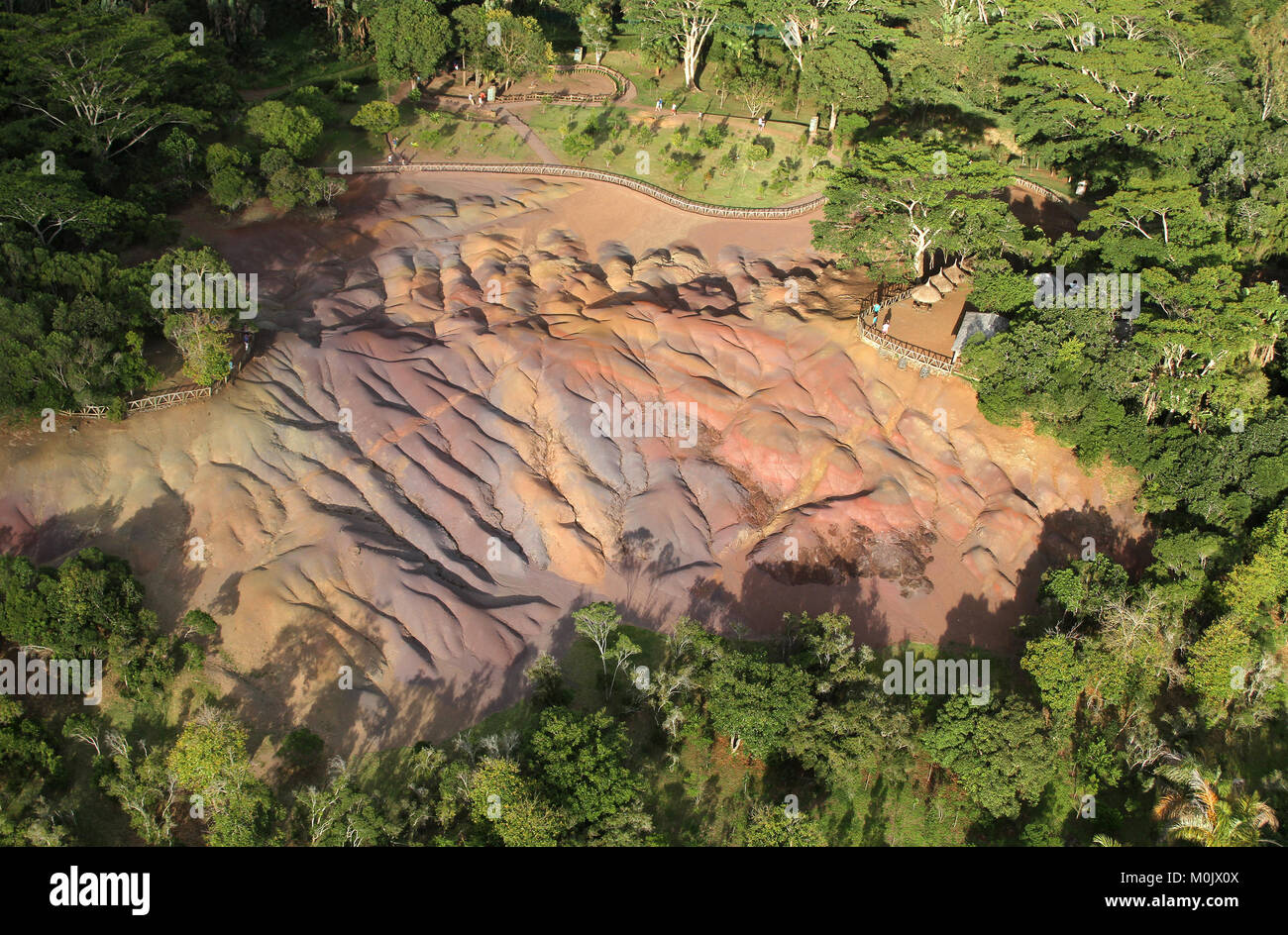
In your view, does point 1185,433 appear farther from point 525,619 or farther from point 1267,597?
point 525,619

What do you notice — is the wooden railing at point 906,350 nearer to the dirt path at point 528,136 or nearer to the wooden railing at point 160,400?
the dirt path at point 528,136

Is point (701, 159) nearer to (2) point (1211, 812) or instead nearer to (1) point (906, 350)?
(1) point (906, 350)

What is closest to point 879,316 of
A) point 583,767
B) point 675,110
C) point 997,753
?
point 997,753

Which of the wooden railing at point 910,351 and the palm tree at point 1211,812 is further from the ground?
the wooden railing at point 910,351

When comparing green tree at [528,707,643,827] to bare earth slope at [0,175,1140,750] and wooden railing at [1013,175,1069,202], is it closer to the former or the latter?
bare earth slope at [0,175,1140,750]

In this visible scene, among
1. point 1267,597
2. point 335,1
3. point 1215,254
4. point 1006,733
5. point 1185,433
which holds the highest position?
point 335,1

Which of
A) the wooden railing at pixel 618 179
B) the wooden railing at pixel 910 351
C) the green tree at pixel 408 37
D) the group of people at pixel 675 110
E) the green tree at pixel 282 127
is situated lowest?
the wooden railing at pixel 910 351

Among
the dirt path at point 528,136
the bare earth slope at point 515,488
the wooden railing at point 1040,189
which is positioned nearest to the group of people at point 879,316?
the bare earth slope at point 515,488

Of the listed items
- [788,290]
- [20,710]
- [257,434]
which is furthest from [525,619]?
[788,290]
